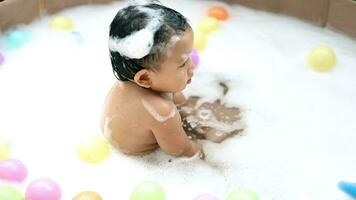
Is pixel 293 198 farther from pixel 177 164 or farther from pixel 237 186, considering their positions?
pixel 177 164

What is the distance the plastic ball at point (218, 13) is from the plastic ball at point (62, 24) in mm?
528

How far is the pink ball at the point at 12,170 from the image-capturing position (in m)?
1.53

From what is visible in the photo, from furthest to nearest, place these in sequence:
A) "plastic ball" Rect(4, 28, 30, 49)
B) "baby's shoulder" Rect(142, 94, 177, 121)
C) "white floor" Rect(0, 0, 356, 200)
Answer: "plastic ball" Rect(4, 28, 30, 49)
"white floor" Rect(0, 0, 356, 200)
"baby's shoulder" Rect(142, 94, 177, 121)

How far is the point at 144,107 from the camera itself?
1446mm

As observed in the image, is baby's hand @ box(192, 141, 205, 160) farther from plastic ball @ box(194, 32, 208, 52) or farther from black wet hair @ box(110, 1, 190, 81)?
plastic ball @ box(194, 32, 208, 52)

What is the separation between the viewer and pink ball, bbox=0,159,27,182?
60.2 inches

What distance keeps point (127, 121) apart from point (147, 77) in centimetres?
16

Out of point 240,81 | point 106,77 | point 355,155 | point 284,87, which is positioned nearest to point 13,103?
point 106,77

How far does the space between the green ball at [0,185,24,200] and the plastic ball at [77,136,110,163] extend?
21 cm

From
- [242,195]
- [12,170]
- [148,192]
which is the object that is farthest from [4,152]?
[242,195]

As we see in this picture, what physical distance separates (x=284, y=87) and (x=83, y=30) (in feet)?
2.55

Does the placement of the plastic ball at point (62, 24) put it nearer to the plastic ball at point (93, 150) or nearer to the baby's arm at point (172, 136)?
the plastic ball at point (93, 150)

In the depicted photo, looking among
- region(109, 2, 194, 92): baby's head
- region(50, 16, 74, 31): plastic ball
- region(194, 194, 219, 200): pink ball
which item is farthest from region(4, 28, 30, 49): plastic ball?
region(194, 194, 219, 200): pink ball

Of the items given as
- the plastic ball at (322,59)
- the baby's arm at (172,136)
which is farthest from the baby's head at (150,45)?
the plastic ball at (322,59)
